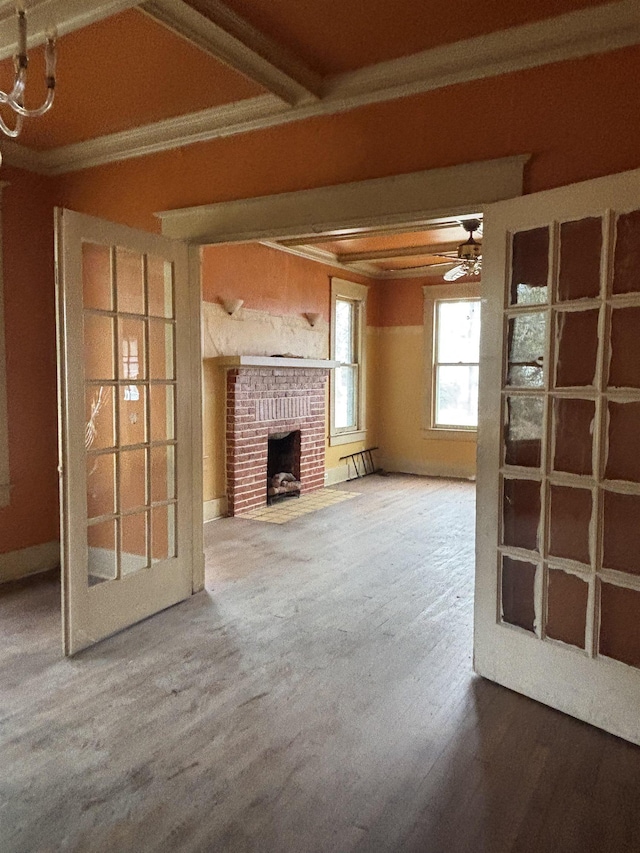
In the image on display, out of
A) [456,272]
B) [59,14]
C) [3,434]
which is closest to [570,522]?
[59,14]

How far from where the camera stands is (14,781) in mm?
1973

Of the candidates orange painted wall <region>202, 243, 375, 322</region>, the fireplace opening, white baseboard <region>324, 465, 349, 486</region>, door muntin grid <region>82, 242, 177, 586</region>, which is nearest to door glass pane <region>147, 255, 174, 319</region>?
door muntin grid <region>82, 242, 177, 586</region>

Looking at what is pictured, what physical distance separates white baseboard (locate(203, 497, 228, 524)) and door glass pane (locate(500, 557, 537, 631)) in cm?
340

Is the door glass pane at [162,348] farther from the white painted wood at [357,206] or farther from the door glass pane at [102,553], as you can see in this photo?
the door glass pane at [102,553]

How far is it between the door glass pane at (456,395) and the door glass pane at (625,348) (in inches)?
223

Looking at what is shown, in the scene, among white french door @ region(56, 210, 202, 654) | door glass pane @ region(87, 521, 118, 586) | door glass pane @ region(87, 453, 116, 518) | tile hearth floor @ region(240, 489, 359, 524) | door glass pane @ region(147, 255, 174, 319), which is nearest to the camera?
white french door @ region(56, 210, 202, 654)

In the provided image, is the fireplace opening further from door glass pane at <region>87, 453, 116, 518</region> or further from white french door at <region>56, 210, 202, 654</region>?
door glass pane at <region>87, 453, 116, 518</region>

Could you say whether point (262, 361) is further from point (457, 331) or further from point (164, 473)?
point (457, 331)

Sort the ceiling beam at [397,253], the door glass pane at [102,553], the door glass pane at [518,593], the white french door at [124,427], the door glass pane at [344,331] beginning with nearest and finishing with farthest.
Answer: the door glass pane at [518,593], the white french door at [124,427], the door glass pane at [102,553], the ceiling beam at [397,253], the door glass pane at [344,331]

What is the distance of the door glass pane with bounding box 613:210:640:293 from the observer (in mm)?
2176

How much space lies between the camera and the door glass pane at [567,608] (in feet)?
7.80

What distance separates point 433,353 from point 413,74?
551 cm

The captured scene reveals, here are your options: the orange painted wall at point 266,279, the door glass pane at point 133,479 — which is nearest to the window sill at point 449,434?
the orange painted wall at point 266,279

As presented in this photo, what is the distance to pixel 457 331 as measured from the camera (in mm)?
7922
